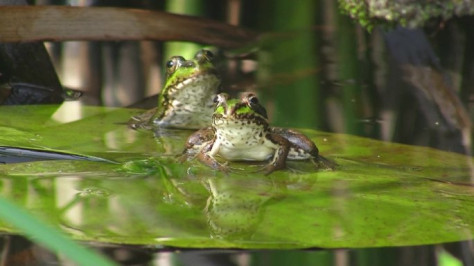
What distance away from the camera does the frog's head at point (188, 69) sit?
4316 millimetres

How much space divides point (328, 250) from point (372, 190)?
561 millimetres

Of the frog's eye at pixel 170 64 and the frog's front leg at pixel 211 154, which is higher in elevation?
the frog's eye at pixel 170 64

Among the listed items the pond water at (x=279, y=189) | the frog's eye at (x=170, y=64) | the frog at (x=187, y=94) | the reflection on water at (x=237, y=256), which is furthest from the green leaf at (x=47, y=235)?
the frog's eye at (x=170, y=64)

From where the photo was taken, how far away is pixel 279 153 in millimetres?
3416

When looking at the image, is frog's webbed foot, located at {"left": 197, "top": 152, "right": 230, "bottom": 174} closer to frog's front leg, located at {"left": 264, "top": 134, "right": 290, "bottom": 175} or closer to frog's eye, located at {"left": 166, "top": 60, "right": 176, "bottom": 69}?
frog's front leg, located at {"left": 264, "top": 134, "right": 290, "bottom": 175}

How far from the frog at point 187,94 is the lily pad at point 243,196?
66cm

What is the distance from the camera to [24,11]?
4555 millimetres

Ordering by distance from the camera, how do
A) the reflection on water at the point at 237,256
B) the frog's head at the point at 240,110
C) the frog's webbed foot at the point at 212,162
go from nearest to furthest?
the reflection on water at the point at 237,256 < the frog's webbed foot at the point at 212,162 < the frog's head at the point at 240,110

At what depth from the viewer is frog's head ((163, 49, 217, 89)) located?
14.2 feet

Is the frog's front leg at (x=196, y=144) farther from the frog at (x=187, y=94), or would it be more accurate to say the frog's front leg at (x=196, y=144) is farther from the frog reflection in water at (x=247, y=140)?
the frog at (x=187, y=94)

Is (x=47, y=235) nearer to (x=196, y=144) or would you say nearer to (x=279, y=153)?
(x=279, y=153)

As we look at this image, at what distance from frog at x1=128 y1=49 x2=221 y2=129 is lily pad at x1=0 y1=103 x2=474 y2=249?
0.66 m

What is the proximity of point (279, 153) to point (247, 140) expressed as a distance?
0.16 meters

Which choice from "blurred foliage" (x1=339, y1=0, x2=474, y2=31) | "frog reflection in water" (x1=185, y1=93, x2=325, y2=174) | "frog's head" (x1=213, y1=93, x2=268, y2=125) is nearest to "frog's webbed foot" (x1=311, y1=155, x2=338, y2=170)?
"frog reflection in water" (x1=185, y1=93, x2=325, y2=174)
